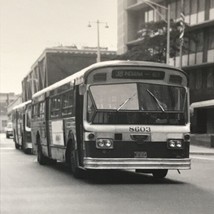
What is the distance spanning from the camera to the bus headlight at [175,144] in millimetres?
13789

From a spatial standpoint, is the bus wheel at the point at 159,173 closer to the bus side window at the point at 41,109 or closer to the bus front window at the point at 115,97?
the bus front window at the point at 115,97

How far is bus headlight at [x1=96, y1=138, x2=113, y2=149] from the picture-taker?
44.6ft

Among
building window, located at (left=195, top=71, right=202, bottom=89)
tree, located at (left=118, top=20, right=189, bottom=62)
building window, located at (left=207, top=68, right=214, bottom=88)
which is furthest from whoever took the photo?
building window, located at (left=195, top=71, right=202, bottom=89)

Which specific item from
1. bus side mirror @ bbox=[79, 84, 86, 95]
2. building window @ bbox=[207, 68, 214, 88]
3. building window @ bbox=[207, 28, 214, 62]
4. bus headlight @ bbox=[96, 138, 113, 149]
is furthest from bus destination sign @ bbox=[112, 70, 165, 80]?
building window @ bbox=[207, 68, 214, 88]

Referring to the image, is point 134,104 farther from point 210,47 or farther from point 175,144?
point 210,47

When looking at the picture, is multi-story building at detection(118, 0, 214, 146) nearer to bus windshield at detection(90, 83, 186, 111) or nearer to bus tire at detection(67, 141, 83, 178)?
bus tire at detection(67, 141, 83, 178)

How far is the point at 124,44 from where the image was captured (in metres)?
61.6

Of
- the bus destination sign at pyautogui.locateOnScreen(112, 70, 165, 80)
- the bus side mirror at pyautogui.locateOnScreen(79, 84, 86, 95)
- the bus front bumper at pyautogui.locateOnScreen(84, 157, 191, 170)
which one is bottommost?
the bus front bumper at pyautogui.locateOnScreen(84, 157, 191, 170)

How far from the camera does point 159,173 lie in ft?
49.3

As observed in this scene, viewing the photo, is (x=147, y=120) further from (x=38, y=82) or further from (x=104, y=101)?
(x=38, y=82)

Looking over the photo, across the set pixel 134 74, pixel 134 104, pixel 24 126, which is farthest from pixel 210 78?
pixel 134 104

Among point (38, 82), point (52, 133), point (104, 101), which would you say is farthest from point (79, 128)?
point (38, 82)

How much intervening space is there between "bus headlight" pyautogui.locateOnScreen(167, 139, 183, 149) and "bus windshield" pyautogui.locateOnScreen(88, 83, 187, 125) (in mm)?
439

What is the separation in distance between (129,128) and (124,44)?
1911 inches
